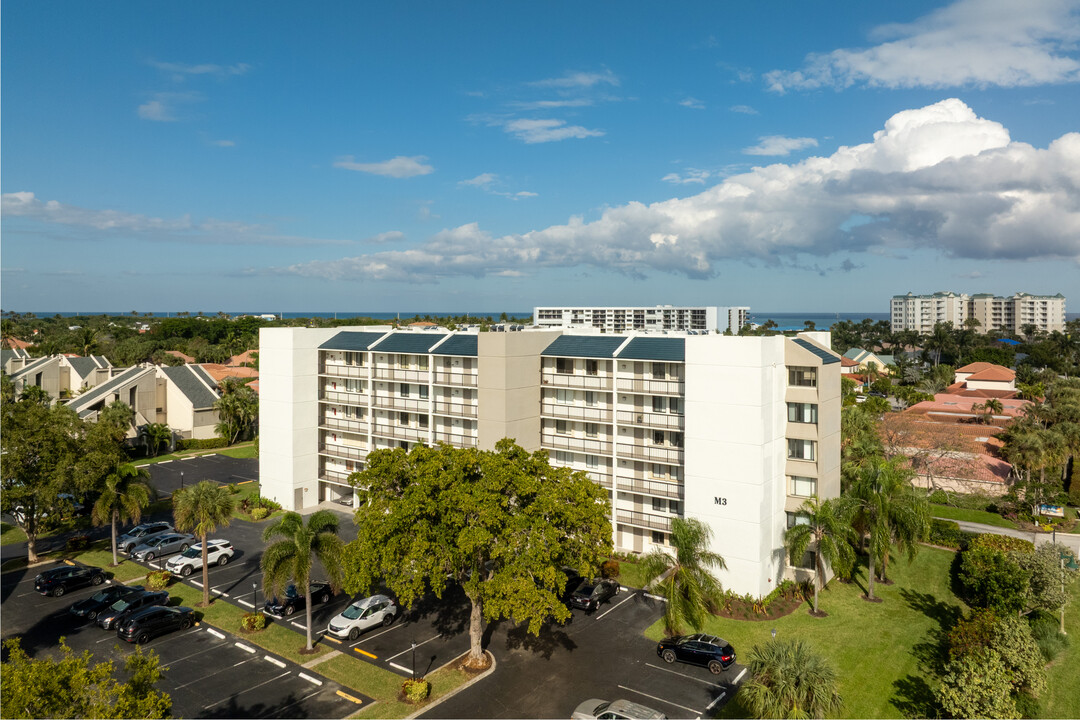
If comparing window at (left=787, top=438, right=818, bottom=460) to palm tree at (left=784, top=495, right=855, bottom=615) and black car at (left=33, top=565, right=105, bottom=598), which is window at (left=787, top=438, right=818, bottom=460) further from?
black car at (left=33, top=565, right=105, bottom=598)

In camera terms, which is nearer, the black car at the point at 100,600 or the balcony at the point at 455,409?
the black car at the point at 100,600

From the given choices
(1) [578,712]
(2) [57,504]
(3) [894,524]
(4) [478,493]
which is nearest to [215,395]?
(2) [57,504]

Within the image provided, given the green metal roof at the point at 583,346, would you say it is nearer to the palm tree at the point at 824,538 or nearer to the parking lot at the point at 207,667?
the palm tree at the point at 824,538

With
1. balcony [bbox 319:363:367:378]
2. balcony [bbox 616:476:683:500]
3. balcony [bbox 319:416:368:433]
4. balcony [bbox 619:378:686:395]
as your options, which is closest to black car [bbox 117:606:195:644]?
balcony [bbox 319:416:368:433]

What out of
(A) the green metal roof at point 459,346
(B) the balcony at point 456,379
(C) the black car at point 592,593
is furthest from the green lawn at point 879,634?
(A) the green metal roof at point 459,346

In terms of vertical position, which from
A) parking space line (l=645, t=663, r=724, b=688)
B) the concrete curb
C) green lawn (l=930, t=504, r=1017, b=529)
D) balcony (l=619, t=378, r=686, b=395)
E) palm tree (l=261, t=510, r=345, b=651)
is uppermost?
balcony (l=619, t=378, r=686, b=395)
